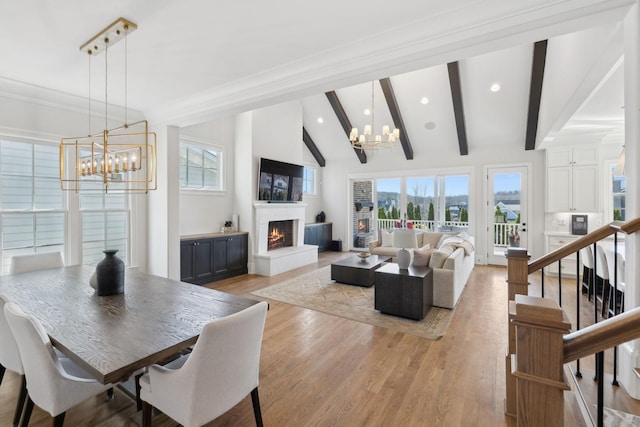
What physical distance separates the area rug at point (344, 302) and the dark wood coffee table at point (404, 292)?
10cm

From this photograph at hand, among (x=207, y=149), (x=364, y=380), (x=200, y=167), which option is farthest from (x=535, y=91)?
(x=200, y=167)

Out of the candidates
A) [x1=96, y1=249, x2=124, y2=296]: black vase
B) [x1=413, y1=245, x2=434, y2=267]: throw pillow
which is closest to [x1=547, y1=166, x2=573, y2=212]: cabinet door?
[x1=413, y1=245, x2=434, y2=267]: throw pillow

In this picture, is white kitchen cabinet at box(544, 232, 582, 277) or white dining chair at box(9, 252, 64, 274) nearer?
white dining chair at box(9, 252, 64, 274)

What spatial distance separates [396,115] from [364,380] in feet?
18.6

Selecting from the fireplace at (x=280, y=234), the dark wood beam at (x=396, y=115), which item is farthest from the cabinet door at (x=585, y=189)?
the fireplace at (x=280, y=234)

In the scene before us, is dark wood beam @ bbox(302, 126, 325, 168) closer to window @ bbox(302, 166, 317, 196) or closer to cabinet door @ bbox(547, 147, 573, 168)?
window @ bbox(302, 166, 317, 196)

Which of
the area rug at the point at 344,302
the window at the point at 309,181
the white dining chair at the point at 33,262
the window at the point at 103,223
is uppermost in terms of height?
the window at the point at 309,181

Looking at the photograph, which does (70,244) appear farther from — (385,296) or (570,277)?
(570,277)

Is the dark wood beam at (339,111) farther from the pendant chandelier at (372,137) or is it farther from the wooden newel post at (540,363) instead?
the wooden newel post at (540,363)

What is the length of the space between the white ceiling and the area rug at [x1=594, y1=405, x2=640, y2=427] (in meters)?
2.40

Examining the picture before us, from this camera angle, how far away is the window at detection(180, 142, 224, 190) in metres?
5.70

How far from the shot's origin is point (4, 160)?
3.70 metres

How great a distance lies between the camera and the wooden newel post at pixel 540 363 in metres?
0.88

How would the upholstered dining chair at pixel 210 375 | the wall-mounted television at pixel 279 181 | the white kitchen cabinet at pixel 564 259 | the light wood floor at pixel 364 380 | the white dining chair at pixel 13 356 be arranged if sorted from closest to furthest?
Result: 1. the upholstered dining chair at pixel 210 375
2. the white dining chair at pixel 13 356
3. the light wood floor at pixel 364 380
4. the white kitchen cabinet at pixel 564 259
5. the wall-mounted television at pixel 279 181
